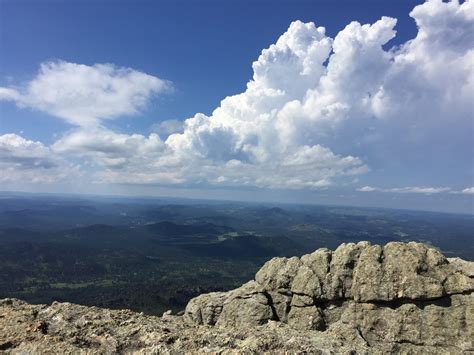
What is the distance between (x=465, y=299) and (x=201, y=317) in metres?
28.1

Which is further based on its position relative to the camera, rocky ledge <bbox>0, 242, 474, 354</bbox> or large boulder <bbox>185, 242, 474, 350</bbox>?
large boulder <bbox>185, 242, 474, 350</bbox>

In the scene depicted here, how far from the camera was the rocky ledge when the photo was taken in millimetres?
23422

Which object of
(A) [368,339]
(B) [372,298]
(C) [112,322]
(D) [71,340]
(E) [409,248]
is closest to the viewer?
(D) [71,340]

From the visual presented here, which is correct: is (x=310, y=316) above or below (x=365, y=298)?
below

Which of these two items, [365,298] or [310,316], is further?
[310,316]

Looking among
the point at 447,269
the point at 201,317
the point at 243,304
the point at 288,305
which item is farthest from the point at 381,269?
the point at 201,317

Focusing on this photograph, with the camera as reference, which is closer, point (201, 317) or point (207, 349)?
point (207, 349)

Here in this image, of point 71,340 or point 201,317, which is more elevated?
point 71,340

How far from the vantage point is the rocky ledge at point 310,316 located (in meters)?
23.4

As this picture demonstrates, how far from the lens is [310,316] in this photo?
3703cm

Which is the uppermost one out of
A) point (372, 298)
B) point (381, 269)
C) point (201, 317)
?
point (381, 269)

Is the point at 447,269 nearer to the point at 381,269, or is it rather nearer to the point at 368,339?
the point at 381,269

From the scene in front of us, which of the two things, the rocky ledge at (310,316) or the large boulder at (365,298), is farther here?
the large boulder at (365,298)

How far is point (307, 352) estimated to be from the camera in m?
23.0
